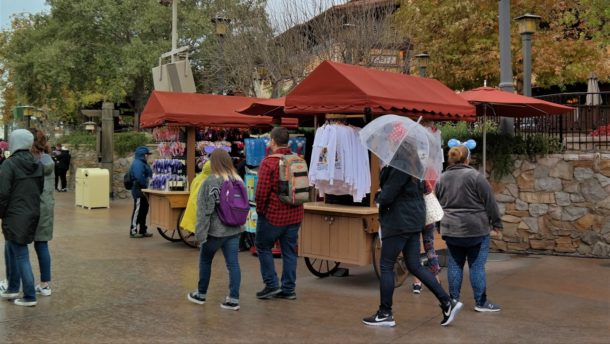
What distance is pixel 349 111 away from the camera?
24.7 ft

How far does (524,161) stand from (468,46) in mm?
9550

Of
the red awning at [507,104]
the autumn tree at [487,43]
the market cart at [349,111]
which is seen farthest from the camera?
the autumn tree at [487,43]

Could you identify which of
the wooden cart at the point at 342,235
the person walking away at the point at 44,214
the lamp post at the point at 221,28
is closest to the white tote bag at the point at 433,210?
the wooden cart at the point at 342,235

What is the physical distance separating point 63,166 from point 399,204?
67.0ft

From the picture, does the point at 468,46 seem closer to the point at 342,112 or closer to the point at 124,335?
the point at 342,112

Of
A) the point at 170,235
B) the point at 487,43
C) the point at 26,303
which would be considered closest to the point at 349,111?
the point at 26,303

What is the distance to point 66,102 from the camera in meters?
29.8

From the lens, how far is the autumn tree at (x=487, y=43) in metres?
19.1

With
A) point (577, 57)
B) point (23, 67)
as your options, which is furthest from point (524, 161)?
point (23, 67)

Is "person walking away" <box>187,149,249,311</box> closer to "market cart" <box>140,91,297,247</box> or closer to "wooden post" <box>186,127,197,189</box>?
"market cart" <box>140,91,297,247</box>

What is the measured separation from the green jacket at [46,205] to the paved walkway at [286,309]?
2.36 ft

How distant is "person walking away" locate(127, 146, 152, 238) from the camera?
12.1 m

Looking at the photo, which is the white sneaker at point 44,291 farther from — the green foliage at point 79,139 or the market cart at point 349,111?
the green foliage at point 79,139

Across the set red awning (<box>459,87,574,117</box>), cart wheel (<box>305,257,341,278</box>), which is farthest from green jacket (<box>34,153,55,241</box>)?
red awning (<box>459,87,574,117</box>)
